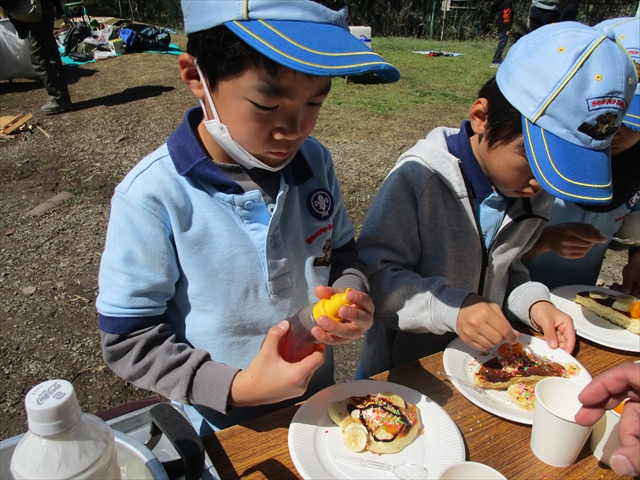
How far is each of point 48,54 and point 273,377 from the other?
26.2 ft

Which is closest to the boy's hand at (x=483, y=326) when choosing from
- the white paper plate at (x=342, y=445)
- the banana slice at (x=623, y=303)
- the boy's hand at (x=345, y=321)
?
the white paper plate at (x=342, y=445)

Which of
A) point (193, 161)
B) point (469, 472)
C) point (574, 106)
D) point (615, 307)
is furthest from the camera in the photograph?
point (615, 307)

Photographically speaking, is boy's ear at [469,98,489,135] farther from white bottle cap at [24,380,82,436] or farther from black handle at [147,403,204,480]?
white bottle cap at [24,380,82,436]

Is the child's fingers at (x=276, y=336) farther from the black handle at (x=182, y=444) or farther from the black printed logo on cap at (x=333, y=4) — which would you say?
the black printed logo on cap at (x=333, y=4)

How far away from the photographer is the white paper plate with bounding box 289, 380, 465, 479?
110 centimetres

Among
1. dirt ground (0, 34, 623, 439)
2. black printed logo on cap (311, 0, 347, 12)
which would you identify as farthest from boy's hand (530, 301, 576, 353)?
dirt ground (0, 34, 623, 439)

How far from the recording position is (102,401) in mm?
2711

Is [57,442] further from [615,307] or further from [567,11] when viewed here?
[567,11]

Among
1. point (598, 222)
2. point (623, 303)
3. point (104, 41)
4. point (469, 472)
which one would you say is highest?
point (469, 472)

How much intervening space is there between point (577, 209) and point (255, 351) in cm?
165

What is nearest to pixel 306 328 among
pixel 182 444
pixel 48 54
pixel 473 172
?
pixel 182 444

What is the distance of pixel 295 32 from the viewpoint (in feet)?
3.43

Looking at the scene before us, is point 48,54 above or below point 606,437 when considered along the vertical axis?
below

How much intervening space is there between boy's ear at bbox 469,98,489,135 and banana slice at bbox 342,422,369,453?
3.45 ft
